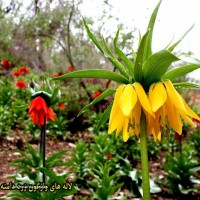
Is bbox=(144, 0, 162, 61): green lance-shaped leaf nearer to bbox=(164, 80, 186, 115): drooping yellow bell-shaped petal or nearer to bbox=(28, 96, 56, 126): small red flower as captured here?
bbox=(164, 80, 186, 115): drooping yellow bell-shaped petal

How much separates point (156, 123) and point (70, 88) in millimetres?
5168

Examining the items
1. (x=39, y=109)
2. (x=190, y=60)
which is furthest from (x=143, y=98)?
(x=39, y=109)

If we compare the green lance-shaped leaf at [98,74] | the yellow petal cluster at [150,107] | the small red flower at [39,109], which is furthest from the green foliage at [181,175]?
the green lance-shaped leaf at [98,74]

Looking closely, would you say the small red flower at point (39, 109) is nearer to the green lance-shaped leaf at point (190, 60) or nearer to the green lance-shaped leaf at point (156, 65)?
the green lance-shaped leaf at point (156, 65)

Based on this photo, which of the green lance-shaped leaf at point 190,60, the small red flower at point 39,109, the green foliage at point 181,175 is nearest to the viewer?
Result: the green lance-shaped leaf at point 190,60

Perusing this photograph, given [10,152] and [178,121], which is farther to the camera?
[10,152]

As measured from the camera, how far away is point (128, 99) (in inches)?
27.6

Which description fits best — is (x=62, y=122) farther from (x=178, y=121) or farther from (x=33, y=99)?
(x=178, y=121)

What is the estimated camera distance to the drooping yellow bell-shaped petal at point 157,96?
2.29 ft

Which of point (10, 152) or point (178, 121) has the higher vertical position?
point (10, 152)

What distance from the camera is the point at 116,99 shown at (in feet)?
2.44

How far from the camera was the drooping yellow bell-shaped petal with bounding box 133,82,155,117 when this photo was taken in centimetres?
68

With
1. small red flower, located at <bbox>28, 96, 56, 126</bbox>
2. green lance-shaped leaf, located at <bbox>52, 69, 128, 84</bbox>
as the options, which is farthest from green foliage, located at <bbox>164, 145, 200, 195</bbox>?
green lance-shaped leaf, located at <bbox>52, 69, 128, 84</bbox>

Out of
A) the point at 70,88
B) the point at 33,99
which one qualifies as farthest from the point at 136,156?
the point at 70,88
